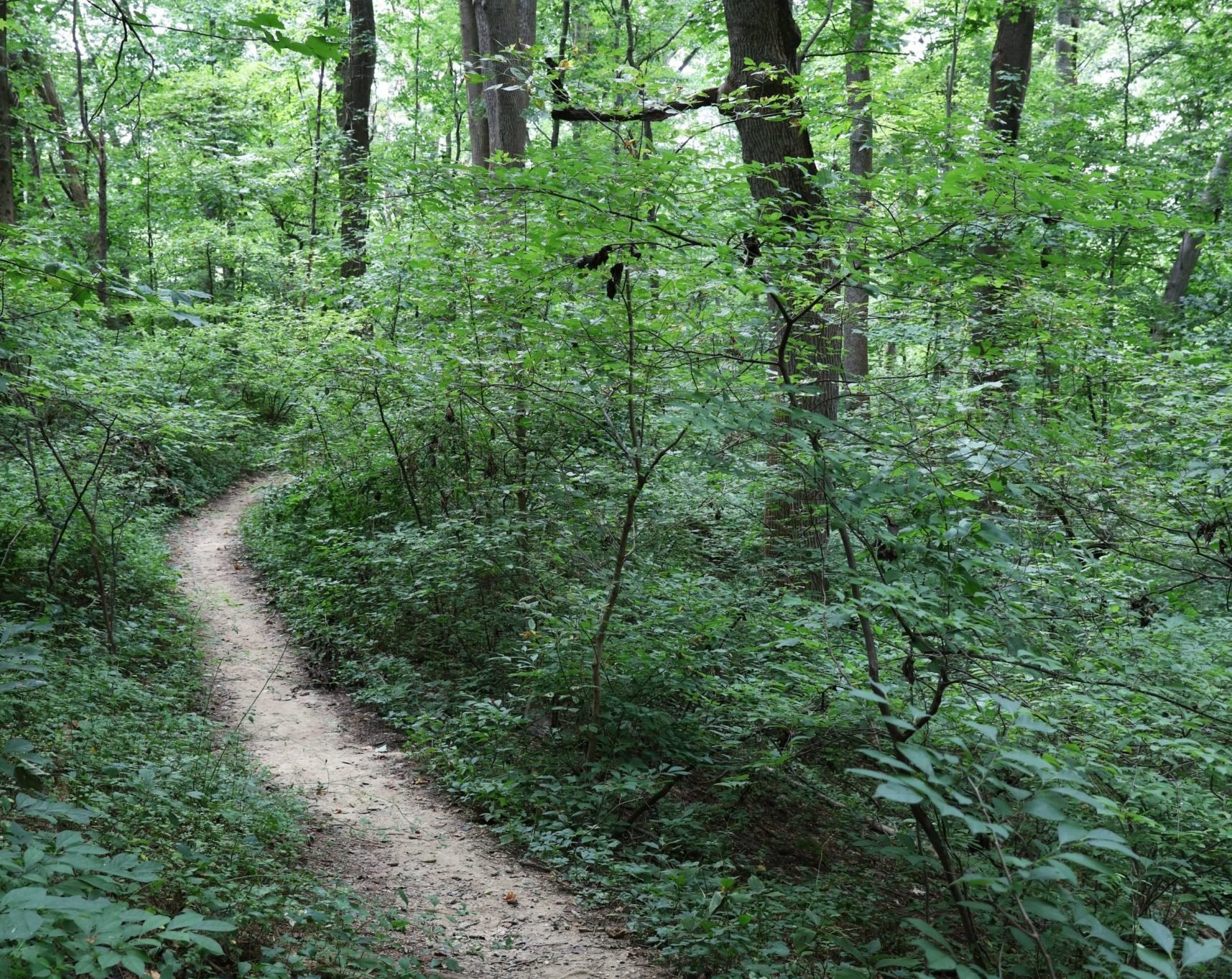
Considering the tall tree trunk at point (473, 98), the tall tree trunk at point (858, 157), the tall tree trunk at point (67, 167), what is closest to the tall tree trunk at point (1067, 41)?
the tall tree trunk at point (858, 157)

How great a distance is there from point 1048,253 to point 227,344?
15.1 meters

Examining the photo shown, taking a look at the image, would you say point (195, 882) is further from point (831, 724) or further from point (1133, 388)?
point (1133, 388)

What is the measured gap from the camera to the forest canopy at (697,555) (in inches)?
132

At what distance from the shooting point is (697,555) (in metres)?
8.53

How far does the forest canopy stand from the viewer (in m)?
3.34

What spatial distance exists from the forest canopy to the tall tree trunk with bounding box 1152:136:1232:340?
504 cm

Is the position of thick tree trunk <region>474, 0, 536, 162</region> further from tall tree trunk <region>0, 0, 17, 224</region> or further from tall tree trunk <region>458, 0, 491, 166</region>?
tall tree trunk <region>0, 0, 17, 224</region>

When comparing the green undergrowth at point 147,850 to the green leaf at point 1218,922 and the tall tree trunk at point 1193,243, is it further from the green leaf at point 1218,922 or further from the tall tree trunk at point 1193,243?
the tall tree trunk at point 1193,243

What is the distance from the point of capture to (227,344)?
1648 centimetres

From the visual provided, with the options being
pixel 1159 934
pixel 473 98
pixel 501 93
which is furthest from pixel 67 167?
pixel 1159 934

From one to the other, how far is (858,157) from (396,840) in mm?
12111

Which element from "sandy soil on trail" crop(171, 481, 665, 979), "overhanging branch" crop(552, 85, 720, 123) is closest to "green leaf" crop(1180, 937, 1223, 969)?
"sandy soil on trail" crop(171, 481, 665, 979)

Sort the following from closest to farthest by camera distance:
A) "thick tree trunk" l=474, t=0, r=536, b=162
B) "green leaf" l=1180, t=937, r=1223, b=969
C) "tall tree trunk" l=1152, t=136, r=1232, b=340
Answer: "green leaf" l=1180, t=937, r=1223, b=969 < "thick tree trunk" l=474, t=0, r=536, b=162 < "tall tree trunk" l=1152, t=136, r=1232, b=340

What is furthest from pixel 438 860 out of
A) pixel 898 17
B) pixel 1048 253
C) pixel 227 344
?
pixel 898 17
